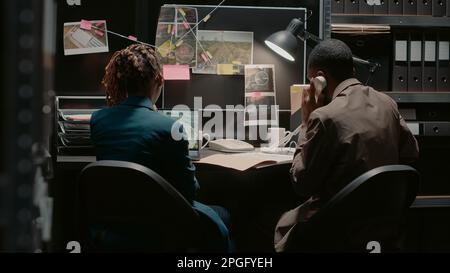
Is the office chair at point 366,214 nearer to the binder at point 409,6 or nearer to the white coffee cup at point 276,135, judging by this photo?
the white coffee cup at point 276,135

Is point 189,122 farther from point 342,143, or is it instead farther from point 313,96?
point 342,143

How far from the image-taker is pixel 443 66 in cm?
272

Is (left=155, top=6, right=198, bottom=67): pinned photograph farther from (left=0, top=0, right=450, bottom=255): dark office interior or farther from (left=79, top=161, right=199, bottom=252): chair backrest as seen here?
(left=79, top=161, right=199, bottom=252): chair backrest

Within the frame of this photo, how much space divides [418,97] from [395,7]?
457 mm

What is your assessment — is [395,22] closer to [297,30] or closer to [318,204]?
[297,30]

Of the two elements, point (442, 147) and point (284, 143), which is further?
point (442, 147)

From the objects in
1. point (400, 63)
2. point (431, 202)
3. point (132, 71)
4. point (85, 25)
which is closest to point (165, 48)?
point (85, 25)

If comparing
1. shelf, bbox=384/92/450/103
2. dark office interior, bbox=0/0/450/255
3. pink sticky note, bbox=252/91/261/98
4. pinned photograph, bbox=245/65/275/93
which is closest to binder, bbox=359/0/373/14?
dark office interior, bbox=0/0/450/255

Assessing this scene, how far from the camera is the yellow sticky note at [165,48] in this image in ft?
8.99

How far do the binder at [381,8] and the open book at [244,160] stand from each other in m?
0.92

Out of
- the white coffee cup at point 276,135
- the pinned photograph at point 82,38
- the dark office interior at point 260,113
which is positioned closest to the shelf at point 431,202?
the dark office interior at point 260,113
